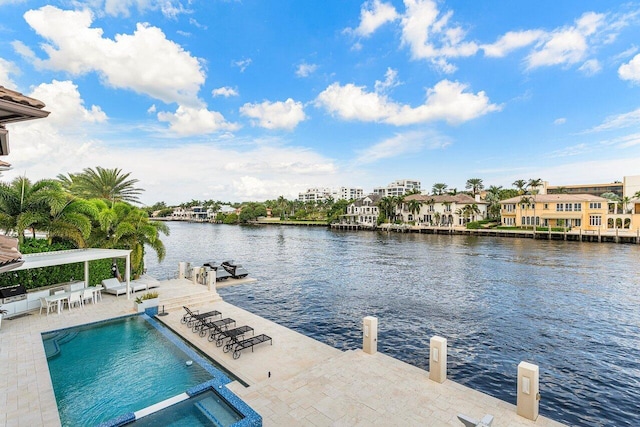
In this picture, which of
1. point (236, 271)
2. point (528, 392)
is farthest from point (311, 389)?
point (236, 271)

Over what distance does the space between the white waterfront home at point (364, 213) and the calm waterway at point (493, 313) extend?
61.4m

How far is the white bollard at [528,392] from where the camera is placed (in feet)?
22.2

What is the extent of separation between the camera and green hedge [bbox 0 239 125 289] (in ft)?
49.1

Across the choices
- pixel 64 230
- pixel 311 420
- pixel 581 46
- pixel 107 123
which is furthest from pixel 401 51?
pixel 311 420

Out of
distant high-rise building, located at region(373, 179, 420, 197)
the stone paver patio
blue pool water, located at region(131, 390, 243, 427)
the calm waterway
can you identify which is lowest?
the calm waterway

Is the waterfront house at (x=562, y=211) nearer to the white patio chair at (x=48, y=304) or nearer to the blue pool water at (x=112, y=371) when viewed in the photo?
the blue pool water at (x=112, y=371)

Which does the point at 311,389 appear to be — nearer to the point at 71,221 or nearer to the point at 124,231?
the point at 124,231

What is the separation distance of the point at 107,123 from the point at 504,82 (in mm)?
48171

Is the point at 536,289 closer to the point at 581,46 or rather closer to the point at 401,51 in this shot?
the point at 581,46

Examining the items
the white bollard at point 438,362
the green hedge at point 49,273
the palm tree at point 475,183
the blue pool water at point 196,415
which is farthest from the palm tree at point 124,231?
the palm tree at point 475,183

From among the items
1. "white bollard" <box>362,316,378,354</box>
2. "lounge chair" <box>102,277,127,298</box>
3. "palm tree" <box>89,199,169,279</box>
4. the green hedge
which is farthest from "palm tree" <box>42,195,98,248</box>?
"white bollard" <box>362,316,378,354</box>

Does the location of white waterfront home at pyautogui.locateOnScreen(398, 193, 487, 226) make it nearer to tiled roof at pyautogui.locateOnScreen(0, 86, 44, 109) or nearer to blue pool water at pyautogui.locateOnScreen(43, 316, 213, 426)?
blue pool water at pyautogui.locateOnScreen(43, 316, 213, 426)

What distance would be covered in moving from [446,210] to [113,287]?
80.2 meters

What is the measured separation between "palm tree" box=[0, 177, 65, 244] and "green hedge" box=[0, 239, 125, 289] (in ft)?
2.95
